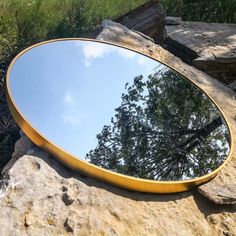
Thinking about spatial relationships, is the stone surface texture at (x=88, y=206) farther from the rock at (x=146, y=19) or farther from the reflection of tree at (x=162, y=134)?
the rock at (x=146, y=19)

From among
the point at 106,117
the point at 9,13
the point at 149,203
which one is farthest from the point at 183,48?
the point at 149,203

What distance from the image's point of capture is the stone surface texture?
193 centimetres

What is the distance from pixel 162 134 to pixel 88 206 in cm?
70

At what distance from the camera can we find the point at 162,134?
8.26 feet

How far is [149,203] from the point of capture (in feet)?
7.10

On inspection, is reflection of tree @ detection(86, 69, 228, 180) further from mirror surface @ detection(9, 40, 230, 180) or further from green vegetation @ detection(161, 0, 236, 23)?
green vegetation @ detection(161, 0, 236, 23)

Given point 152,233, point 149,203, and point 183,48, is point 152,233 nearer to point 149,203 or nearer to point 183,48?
point 149,203

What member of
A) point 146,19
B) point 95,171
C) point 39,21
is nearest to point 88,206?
point 95,171

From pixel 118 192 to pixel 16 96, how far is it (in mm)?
753

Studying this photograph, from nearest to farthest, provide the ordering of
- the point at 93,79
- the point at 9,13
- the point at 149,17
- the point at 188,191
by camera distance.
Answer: the point at 188,191 < the point at 93,79 < the point at 149,17 < the point at 9,13

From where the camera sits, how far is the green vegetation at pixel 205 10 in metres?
6.35

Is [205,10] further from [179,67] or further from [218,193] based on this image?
[218,193]

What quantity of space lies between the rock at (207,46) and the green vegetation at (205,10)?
1.08m

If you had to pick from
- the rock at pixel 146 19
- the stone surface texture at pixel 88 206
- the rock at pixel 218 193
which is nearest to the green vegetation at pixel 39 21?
the rock at pixel 146 19
